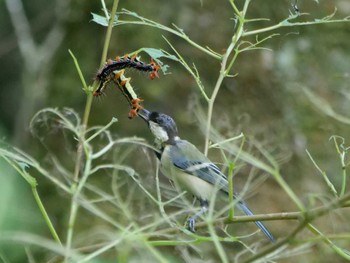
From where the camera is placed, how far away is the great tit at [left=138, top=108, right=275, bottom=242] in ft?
5.49

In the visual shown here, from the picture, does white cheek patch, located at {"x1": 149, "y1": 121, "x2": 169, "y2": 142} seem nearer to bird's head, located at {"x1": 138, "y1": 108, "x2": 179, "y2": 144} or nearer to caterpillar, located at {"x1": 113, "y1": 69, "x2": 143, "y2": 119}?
bird's head, located at {"x1": 138, "y1": 108, "x2": 179, "y2": 144}

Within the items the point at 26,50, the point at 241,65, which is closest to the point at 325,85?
the point at 241,65

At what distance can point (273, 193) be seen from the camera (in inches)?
128

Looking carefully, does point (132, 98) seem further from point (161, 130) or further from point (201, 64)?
point (201, 64)

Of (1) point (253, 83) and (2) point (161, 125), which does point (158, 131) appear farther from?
(1) point (253, 83)

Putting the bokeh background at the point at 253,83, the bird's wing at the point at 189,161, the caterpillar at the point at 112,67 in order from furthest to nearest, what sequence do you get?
the bokeh background at the point at 253,83
the bird's wing at the point at 189,161
the caterpillar at the point at 112,67

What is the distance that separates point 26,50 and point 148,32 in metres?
0.86

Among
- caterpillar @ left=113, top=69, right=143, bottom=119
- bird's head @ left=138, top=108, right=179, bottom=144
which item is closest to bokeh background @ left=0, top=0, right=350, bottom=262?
bird's head @ left=138, top=108, right=179, bottom=144

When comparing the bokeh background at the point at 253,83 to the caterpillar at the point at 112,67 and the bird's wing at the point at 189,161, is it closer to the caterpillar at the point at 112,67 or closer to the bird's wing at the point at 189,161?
the bird's wing at the point at 189,161

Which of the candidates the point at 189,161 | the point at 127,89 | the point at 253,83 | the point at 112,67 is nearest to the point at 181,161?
the point at 189,161

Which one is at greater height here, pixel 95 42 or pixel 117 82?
pixel 117 82

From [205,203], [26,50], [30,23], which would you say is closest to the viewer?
[205,203]

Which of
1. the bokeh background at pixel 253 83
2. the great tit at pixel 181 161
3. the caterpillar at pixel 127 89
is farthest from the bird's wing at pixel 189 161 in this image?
the bokeh background at pixel 253 83

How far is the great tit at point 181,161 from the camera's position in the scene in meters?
1.67
